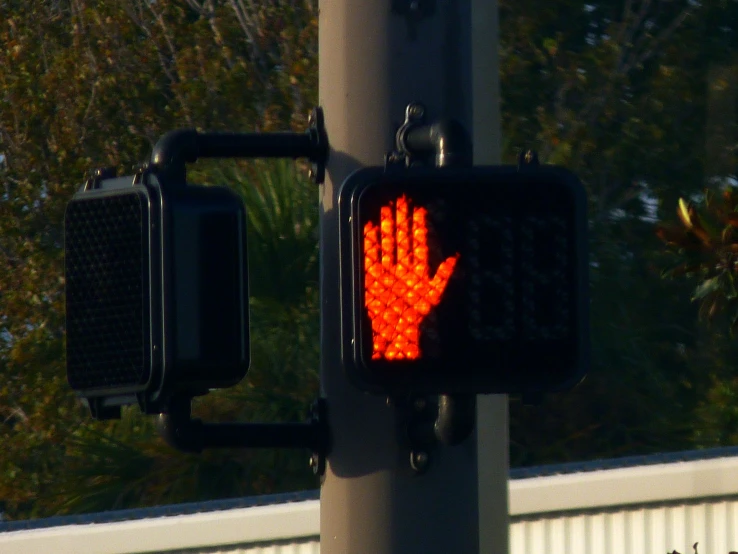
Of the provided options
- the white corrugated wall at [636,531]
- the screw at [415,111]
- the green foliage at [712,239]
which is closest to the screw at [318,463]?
the screw at [415,111]

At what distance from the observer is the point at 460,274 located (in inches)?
91.2

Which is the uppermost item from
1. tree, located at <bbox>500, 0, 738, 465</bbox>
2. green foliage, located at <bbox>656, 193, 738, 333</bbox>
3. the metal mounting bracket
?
tree, located at <bbox>500, 0, 738, 465</bbox>

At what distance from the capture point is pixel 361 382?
2.30m

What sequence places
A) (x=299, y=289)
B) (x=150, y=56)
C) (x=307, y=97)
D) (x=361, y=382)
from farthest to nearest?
1. (x=150, y=56)
2. (x=307, y=97)
3. (x=299, y=289)
4. (x=361, y=382)

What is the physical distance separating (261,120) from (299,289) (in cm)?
907

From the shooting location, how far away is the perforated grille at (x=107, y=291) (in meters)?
2.41

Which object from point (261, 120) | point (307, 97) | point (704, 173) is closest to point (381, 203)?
point (307, 97)

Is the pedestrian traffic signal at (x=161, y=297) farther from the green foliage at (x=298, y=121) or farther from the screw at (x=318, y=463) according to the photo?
the green foliage at (x=298, y=121)

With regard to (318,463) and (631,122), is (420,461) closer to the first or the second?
(318,463)

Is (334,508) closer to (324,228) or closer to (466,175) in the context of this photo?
(324,228)

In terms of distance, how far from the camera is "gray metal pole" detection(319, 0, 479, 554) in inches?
103

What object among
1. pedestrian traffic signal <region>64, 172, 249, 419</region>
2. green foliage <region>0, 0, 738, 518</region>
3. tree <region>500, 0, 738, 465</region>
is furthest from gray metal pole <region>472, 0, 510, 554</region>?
tree <region>500, 0, 738, 465</region>

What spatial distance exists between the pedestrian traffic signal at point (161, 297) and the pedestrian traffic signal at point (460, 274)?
0.68 feet

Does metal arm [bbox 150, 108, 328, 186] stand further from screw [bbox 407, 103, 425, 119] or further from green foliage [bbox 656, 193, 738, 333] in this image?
green foliage [bbox 656, 193, 738, 333]
